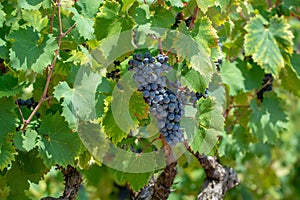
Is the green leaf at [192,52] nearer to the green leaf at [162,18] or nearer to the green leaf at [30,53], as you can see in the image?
the green leaf at [162,18]

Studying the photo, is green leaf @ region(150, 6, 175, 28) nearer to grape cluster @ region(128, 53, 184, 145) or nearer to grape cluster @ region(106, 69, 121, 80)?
grape cluster @ region(128, 53, 184, 145)

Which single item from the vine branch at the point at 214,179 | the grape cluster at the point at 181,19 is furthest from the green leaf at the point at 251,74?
the grape cluster at the point at 181,19

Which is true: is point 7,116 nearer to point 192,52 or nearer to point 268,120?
point 192,52

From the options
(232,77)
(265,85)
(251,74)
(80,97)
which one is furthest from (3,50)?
(265,85)

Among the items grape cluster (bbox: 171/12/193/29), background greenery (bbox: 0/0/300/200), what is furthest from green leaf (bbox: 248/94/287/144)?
grape cluster (bbox: 171/12/193/29)

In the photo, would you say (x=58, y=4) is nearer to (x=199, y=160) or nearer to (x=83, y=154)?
(x=83, y=154)
